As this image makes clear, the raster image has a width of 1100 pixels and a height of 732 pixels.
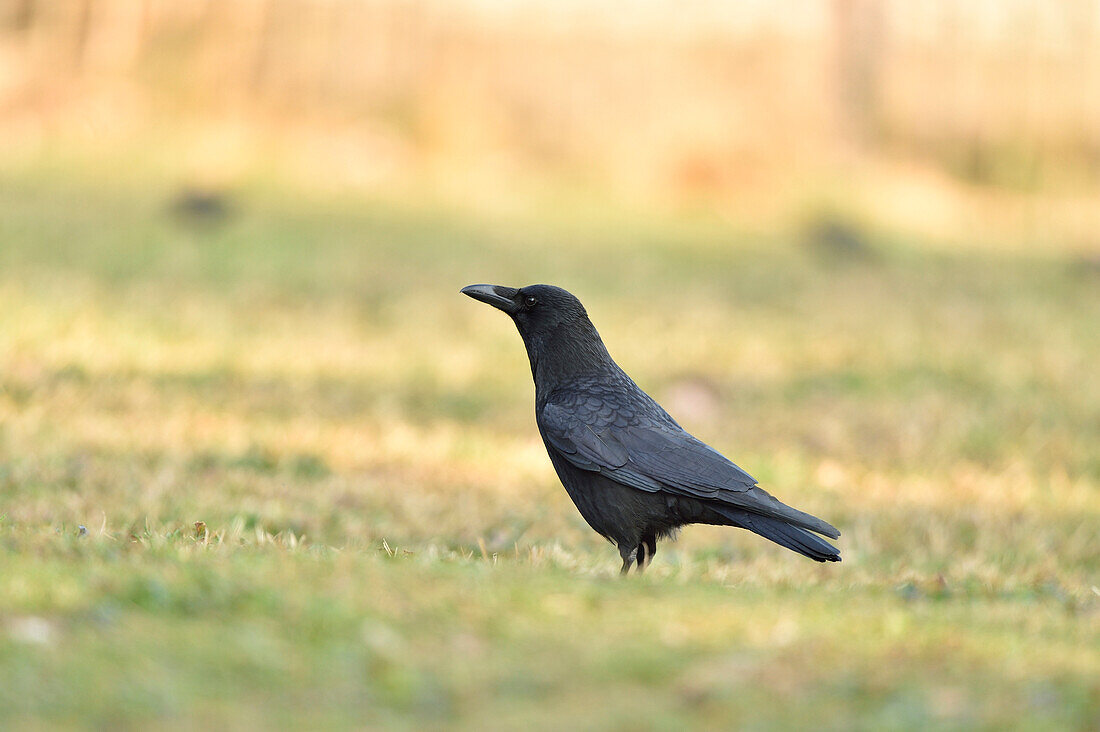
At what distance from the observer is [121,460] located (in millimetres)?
6395

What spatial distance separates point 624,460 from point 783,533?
2.14 feet

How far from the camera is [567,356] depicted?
16.6ft

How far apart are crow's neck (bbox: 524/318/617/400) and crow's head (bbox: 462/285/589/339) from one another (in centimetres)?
3

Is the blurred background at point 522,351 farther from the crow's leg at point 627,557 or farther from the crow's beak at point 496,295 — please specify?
the crow's beak at point 496,295

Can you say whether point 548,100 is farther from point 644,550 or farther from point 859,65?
point 644,550

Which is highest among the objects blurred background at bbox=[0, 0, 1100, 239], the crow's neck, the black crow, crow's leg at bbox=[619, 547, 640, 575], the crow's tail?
blurred background at bbox=[0, 0, 1100, 239]

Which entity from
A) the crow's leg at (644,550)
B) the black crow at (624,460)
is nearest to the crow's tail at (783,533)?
the black crow at (624,460)

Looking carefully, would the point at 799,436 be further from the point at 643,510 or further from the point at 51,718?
the point at 51,718

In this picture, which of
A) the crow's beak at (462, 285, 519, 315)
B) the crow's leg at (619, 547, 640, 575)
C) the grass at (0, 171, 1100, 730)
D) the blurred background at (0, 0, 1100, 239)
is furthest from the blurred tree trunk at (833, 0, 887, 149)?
the crow's leg at (619, 547, 640, 575)

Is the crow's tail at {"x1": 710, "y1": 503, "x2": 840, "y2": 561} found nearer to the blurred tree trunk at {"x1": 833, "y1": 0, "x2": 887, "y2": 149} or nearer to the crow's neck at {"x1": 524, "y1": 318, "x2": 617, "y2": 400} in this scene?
the crow's neck at {"x1": 524, "y1": 318, "x2": 617, "y2": 400}

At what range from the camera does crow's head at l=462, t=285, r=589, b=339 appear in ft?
16.8

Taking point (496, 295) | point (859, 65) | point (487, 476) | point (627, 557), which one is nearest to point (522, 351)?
point (487, 476)

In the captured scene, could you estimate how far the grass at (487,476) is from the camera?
2932 millimetres

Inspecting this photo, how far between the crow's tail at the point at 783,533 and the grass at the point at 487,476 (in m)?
0.15
